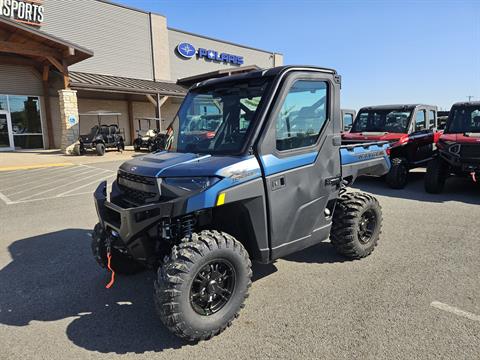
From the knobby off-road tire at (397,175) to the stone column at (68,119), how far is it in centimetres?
1548

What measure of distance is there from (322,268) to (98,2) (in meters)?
24.1

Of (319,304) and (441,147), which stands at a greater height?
(441,147)

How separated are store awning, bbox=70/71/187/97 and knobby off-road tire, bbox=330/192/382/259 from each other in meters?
17.6

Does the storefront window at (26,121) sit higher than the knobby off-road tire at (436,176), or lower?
higher

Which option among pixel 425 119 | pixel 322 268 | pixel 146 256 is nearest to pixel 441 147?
pixel 425 119

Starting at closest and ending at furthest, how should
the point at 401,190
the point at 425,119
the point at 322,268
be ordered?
1. the point at 322,268
2. the point at 401,190
3. the point at 425,119

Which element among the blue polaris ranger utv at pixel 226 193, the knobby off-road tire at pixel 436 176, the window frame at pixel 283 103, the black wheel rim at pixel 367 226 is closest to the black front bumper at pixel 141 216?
the blue polaris ranger utv at pixel 226 193

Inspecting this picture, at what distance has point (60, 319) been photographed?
121 inches

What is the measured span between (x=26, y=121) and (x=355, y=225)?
21.2 meters

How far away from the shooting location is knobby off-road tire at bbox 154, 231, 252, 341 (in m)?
2.56

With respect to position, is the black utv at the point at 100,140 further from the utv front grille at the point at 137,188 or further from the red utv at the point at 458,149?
the utv front grille at the point at 137,188

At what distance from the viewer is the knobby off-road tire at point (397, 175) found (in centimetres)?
839

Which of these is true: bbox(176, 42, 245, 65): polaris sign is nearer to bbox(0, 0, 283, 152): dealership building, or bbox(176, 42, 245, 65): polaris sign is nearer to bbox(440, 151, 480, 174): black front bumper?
bbox(0, 0, 283, 152): dealership building

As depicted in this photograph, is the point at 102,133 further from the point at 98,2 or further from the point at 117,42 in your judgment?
the point at 98,2
